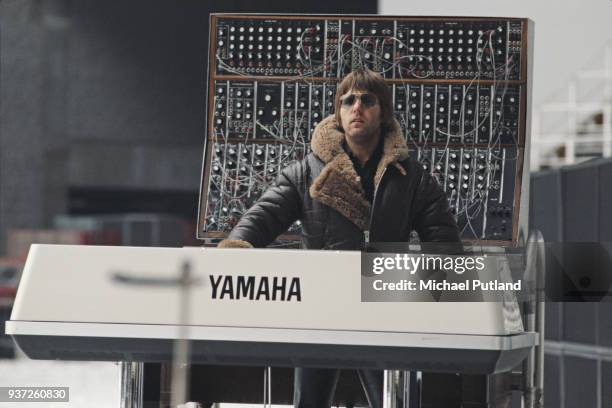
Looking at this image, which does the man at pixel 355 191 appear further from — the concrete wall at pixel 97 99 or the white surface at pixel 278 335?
the concrete wall at pixel 97 99

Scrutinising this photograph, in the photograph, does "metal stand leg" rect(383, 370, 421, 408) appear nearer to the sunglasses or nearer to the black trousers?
the black trousers

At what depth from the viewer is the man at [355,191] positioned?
239cm

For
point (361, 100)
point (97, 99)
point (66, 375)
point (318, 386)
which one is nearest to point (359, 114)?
point (361, 100)

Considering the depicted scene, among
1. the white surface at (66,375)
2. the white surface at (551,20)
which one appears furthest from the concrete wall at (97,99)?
the white surface at (551,20)

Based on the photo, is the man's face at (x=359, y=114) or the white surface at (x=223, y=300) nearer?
the white surface at (x=223, y=300)

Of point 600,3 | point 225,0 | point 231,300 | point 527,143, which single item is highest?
point 225,0

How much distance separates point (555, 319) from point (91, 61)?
8.79 m

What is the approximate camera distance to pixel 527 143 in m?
2.78

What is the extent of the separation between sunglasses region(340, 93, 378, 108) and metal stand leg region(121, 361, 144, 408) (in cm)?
68

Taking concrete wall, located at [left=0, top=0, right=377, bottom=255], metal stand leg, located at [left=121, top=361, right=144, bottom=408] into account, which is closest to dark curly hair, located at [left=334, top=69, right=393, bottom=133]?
metal stand leg, located at [left=121, top=361, right=144, bottom=408]

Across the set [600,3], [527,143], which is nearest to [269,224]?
[527,143]

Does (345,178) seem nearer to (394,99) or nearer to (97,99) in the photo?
(394,99)

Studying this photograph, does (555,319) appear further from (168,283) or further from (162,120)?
(162,120)

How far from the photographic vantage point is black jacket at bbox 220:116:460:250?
2.39 metres
